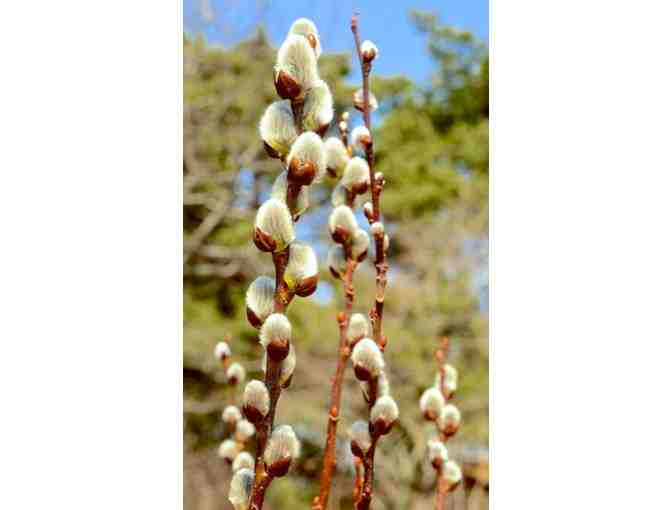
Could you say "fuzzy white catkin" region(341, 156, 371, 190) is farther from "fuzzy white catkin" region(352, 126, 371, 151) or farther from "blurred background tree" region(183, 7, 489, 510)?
"blurred background tree" region(183, 7, 489, 510)

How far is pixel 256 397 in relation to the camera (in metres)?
0.41

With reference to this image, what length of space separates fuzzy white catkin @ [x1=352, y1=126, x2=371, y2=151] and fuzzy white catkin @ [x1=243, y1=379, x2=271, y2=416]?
0.23m

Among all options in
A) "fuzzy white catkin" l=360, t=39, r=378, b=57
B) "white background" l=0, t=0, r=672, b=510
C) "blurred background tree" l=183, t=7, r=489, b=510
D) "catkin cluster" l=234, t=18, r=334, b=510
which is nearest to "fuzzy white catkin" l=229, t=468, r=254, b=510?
"catkin cluster" l=234, t=18, r=334, b=510

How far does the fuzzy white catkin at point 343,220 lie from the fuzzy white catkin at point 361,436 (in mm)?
123

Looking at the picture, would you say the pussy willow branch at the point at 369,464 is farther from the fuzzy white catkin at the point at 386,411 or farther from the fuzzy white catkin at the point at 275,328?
the fuzzy white catkin at the point at 275,328

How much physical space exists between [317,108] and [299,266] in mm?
87

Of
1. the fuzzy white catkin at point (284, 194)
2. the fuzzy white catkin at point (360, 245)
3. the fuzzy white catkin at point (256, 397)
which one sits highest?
the fuzzy white catkin at point (360, 245)

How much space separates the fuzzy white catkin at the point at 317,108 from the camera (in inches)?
17.6
